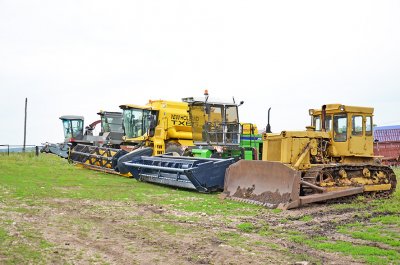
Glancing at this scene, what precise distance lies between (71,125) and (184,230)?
3105cm

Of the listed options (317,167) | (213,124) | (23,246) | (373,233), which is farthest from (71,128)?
(373,233)

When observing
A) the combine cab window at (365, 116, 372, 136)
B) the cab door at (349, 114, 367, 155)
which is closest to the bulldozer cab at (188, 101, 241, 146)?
the cab door at (349, 114, 367, 155)

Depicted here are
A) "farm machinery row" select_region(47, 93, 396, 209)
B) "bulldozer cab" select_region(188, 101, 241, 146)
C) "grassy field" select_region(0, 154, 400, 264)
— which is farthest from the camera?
"bulldozer cab" select_region(188, 101, 241, 146)

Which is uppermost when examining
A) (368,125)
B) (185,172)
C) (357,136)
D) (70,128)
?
(70,128)

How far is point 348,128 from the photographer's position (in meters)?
13.3

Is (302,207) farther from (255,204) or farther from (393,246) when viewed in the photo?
(393,246)

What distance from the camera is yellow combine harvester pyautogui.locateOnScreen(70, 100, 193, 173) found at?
2041cm

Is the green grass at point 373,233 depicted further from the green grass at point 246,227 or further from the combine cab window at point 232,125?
the combine cab window at point 232,125

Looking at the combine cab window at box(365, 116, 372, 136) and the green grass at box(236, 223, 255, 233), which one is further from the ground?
the combine cab window at box(365, 116, 372, 136)

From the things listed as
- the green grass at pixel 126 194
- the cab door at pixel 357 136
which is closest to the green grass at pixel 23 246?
the green grass at pixel 126 194

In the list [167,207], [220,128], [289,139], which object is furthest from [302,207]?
[220,128]

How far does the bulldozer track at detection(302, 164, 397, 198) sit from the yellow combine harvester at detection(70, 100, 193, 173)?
877 centimetres

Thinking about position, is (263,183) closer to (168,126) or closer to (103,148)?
(168,126)

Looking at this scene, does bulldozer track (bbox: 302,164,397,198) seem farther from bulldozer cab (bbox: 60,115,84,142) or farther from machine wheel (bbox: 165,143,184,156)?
bulldozer cab (bbox: 60,115,84,142)
